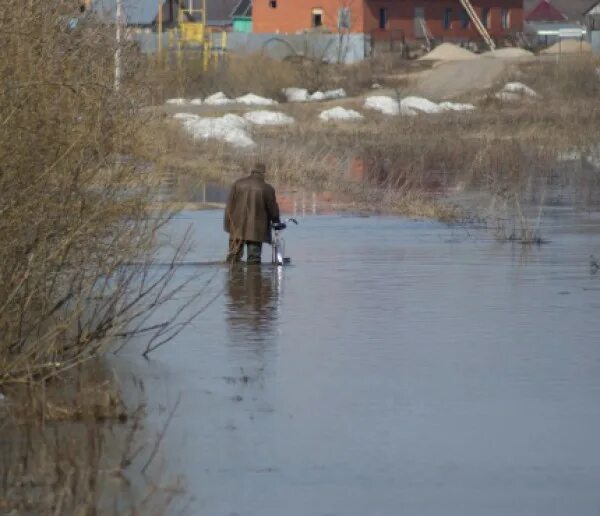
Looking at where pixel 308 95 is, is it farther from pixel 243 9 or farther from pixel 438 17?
pixel 243 9

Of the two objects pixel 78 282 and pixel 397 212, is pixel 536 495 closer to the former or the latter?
pixel 78 282

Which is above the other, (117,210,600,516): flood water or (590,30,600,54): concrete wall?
(590,30,600,54): concrete wall

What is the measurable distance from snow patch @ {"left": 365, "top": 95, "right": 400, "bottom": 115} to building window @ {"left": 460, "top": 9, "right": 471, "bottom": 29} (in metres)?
32.3

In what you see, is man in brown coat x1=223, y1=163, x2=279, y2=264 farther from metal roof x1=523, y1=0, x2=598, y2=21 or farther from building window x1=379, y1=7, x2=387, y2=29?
metal roof x1=523, y1=0, x2=598, y2=21

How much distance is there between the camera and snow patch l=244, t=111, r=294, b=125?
56.2 m

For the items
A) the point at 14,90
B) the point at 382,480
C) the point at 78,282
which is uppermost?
the point at 14,90

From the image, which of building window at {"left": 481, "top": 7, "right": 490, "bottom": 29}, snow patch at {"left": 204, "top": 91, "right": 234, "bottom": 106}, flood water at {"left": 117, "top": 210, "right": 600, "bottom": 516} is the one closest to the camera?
flood water at {"left": 117, "top": 210, "right": 600, "bottom": 516}

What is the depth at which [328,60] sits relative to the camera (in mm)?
86000

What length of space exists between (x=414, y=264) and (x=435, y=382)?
28.3ft

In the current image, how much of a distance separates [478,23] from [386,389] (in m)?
81.2

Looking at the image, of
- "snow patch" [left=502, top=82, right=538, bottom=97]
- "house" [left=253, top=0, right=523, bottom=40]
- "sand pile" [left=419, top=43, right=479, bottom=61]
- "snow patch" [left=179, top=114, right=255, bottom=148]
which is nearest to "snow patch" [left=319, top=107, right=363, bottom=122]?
"snow patch" [left=179, top=114, right=255, bottom=148]

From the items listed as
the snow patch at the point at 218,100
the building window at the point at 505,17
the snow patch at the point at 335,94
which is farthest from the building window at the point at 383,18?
the snow patch at the point at 218,100

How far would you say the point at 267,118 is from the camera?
186 feet

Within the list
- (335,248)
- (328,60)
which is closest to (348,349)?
(335,248)
